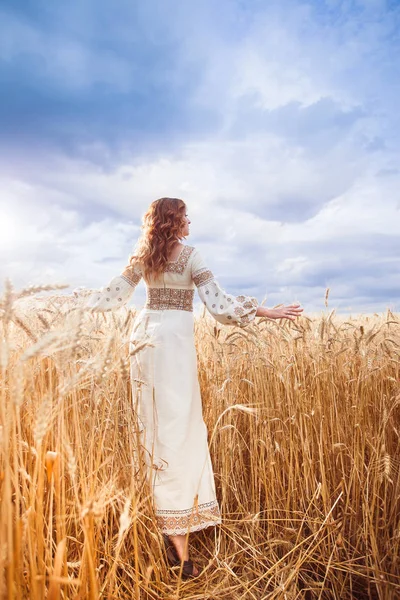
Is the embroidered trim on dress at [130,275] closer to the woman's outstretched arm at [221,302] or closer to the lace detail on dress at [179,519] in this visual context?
the woman's outstretched arm at [221,302]

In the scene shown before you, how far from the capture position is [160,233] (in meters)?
2.78

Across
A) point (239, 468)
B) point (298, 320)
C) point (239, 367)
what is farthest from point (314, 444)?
point (298, 320)

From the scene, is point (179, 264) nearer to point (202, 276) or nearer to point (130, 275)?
point (202, 276)

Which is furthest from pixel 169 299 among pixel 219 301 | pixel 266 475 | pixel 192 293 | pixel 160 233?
pixel 266 475

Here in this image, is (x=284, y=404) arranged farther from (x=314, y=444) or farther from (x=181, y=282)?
(x=181, y=282)

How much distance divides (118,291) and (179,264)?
477 millimetres

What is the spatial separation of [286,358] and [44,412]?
213 centimetres

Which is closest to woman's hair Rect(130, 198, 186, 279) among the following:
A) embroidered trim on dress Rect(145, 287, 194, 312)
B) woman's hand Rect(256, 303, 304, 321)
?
A: embroidered trim on dress Rect(145, 287, 194, 312)

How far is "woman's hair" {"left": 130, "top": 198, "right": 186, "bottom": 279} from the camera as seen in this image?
273cm

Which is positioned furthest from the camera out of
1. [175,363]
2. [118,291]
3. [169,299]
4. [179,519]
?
[118,291]

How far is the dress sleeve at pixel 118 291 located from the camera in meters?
2.92

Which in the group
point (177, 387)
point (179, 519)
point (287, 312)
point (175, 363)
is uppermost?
point (287, 312)

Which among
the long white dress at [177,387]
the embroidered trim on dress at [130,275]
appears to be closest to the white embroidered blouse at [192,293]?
the long white dress at [177,387]

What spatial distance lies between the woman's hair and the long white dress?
0.07 m
